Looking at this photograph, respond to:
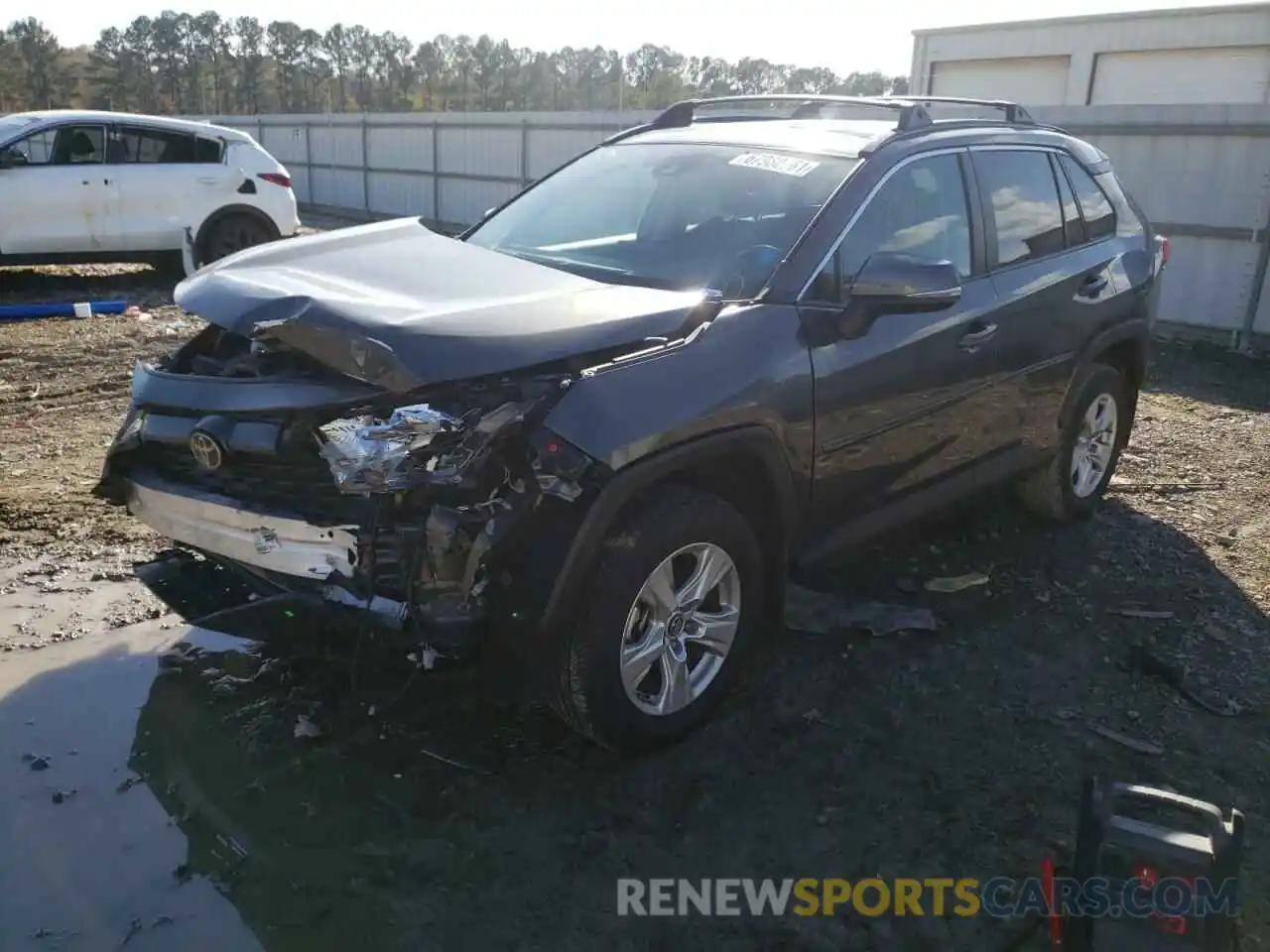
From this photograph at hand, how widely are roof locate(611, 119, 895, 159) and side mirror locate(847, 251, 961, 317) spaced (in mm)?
652

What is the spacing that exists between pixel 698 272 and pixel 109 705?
246cm

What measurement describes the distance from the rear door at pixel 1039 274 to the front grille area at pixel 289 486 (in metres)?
2.69

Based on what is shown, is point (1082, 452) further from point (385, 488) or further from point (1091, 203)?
point (385, 488)

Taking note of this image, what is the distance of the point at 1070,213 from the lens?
16.1 feet

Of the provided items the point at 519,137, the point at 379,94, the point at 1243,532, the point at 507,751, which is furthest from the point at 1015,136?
the point at 379,94

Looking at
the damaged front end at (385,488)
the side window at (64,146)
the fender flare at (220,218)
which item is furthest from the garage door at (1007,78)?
the damaged front end at (385,488)

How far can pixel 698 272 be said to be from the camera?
12.1 feet

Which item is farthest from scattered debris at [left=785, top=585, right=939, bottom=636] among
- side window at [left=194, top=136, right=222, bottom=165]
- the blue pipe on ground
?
side window at [left=194, top=136, right=222, bottom=165]

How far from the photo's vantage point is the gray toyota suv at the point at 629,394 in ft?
9.30

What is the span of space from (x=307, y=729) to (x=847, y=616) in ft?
7.03

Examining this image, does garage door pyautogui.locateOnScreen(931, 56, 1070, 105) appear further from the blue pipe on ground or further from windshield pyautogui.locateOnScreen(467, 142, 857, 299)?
windshield pyautogui.locateOnScreen(467, 142, 857, 299)

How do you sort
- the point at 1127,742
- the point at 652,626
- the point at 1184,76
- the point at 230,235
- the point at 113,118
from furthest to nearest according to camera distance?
the point at 1184,76
the point at 230,235
the point at 113,118
the point at 1127,742
the point at 652,626

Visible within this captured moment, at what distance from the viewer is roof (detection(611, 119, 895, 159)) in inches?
158

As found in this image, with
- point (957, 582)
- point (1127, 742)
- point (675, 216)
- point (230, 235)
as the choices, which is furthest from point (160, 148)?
point (1127, 742)
